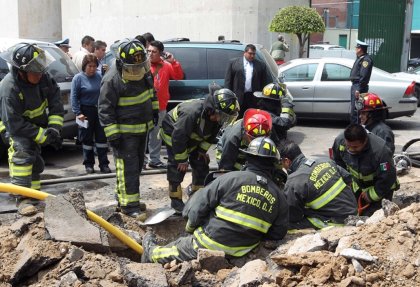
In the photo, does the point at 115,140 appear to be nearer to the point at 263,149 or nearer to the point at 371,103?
the point at 263,149

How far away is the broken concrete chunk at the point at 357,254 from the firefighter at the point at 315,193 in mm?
1277

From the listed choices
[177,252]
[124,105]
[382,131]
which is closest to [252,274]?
[177,252]

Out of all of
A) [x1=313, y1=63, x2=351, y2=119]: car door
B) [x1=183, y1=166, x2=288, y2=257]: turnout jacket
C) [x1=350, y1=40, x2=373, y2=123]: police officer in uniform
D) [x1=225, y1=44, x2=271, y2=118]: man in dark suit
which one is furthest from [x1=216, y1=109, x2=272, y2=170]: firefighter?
[x1=313, y1=63, x2=351, y2=119]: car door

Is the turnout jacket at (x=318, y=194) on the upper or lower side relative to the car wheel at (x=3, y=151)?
→ upper

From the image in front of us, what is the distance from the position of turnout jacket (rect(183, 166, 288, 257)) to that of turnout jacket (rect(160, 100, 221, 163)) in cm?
166

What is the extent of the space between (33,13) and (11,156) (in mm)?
16211

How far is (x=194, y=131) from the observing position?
654 centimetres

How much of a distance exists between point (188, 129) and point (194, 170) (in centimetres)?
78

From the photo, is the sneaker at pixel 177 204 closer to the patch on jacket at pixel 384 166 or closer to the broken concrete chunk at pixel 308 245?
the patch on jacket at pixel 384 166

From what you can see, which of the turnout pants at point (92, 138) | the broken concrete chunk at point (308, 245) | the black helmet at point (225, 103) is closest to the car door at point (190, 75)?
the turnout pants at point (92, 138)

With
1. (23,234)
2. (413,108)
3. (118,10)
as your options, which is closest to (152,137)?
(23,234)

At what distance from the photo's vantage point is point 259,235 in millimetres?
4793

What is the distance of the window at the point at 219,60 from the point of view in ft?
34.6

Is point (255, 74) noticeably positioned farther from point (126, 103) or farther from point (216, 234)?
point (216, 234)
